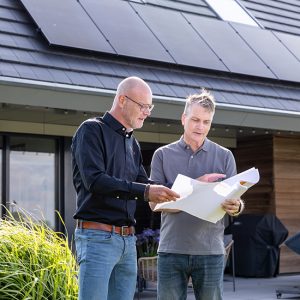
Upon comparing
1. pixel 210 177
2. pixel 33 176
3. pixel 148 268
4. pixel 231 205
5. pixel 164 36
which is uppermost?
pixel 164 36

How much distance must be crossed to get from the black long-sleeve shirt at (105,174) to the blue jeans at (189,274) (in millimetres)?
431

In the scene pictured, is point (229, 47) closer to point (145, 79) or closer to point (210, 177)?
point (145, 79)

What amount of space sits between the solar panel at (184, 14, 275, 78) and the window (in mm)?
650

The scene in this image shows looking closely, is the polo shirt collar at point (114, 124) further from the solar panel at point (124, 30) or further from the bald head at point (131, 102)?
the solar panel at point (124, 30)

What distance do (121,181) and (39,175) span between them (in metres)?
6.61

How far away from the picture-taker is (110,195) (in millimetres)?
4074

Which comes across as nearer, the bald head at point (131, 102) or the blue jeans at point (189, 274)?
the bald head at point (131, 102)

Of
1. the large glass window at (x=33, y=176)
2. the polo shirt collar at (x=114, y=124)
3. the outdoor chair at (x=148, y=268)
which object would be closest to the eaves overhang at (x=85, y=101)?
the outdoor chair at (x=148, y=268)

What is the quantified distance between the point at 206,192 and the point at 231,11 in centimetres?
973

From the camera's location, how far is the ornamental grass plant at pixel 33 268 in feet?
15.7

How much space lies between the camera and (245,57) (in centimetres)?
1161

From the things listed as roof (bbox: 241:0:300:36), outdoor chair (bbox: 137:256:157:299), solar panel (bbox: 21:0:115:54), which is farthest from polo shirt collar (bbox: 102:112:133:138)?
roof (bbox: 241:0:300:36)

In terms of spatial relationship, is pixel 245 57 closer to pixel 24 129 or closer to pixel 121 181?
pixel 24 129

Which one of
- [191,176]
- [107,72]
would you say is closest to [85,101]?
[107,72]
